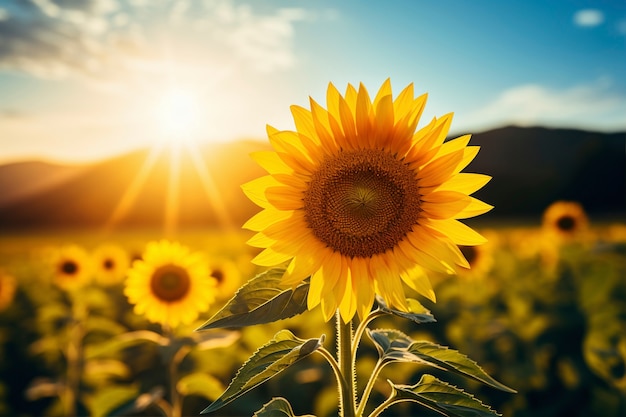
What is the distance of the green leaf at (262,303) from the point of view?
157 centimetres

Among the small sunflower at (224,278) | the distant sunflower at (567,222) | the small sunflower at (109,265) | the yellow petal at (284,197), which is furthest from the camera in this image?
the distant sunflower at (567,222)

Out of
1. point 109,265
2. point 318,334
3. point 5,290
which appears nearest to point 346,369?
point 318,334

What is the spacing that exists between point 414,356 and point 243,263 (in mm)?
8286

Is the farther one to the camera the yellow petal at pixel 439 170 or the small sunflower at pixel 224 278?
the small sunflower at pixel 224 278

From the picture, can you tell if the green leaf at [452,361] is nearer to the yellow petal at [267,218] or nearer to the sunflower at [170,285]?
the yellow petal at [267,218]

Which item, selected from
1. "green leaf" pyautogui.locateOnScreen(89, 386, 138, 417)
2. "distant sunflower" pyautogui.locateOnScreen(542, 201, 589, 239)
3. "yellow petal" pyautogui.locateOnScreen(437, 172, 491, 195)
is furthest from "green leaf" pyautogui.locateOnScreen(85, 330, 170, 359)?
"distant sunflower" pyautogui.locateOnScreen(542, 201, 589, 239)

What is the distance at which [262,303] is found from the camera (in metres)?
1.64

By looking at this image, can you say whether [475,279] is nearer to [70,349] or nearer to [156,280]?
[156,280]

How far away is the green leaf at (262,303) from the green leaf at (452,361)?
389 millimetres

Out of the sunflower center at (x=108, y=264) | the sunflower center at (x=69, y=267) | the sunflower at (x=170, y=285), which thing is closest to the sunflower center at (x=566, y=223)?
the sunflower at (x=170, y=285)

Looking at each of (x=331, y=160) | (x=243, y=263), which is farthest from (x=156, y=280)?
(x=243, y=263)

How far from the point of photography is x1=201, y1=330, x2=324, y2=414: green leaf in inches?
56.2

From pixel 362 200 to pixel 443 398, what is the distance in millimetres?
722

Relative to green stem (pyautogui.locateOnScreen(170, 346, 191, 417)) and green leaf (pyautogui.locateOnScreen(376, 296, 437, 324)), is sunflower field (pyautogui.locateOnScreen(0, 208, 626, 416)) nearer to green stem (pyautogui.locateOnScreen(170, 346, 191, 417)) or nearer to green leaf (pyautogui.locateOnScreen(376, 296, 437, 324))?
green stem (pyautogui.locateOnScreen(170, 346, 191, 417))
